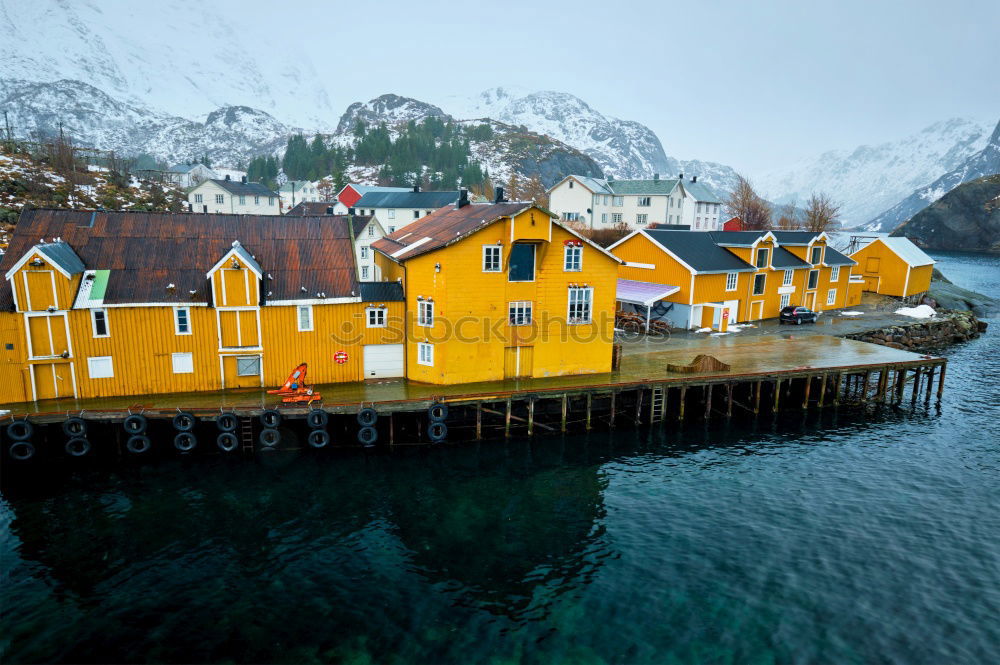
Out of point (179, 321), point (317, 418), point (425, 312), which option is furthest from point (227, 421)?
point (425, 312)

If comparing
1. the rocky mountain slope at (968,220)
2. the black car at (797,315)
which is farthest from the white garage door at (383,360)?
the rocky mountain slope at (968,220)

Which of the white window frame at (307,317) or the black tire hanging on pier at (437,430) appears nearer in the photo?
the black tire hanging on pier at (437,430)

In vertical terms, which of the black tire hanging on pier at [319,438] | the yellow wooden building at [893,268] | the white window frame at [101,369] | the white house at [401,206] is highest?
the white house at [401,206]

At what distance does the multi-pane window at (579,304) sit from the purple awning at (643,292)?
1235 cm

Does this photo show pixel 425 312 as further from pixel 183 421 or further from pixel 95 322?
pixel 95 322

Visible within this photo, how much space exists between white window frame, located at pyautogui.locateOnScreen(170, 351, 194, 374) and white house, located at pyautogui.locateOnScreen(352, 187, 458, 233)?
211 ft

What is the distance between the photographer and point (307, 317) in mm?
32438

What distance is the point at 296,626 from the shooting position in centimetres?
1858

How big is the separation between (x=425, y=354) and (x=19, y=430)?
18428mm

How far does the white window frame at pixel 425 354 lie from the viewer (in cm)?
3347

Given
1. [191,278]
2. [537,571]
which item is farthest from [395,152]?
[537,571]

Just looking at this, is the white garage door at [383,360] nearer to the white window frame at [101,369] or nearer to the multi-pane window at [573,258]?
the multi-pane window at [573,258]

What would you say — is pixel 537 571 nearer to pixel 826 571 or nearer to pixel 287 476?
pixel 826 571

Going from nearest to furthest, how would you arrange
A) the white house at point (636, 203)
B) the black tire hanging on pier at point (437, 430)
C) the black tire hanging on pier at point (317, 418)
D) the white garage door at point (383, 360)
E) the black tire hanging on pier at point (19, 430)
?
the black tire hanging on pier at point (19, 430), the black tire hanging on pier at point (317, 418), the black tire hanging on pier at point (437, 430), the white garage door at point (383, 360), the white house at point (636, 203)
